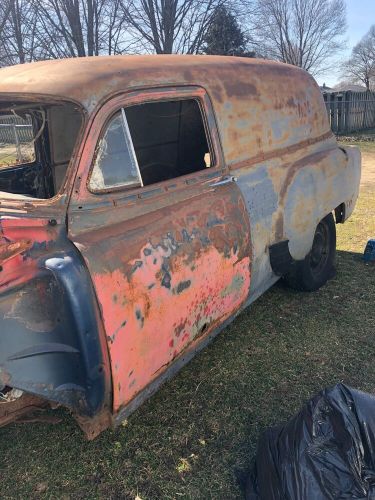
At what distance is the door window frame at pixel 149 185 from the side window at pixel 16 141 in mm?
1144

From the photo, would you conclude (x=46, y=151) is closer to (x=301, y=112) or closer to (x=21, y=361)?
(x=21, y=361)

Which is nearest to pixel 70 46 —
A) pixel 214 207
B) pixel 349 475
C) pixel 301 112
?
pixel 301 112

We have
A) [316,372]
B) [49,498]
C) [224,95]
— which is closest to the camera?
[49,498]

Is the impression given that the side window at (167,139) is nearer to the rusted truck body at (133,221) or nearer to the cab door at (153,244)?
the rusted truck body at (133,221)

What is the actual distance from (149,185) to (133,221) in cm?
27

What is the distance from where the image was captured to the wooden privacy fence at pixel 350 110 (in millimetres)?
16578

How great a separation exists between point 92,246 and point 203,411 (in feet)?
4.54

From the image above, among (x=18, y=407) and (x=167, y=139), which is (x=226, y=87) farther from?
(x=18, y=407)

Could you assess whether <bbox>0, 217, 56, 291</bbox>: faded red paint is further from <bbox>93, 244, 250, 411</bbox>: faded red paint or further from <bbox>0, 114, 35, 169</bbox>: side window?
<bbox>0, 114, 35, 169</bbox>: side window

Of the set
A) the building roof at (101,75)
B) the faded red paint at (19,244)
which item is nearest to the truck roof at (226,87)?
the building roof at (101,75)

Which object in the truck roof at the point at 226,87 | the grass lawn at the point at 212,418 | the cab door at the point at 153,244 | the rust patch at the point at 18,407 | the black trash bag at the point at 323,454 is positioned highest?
the truck roof at the point at 226,87

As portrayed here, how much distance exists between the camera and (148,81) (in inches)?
87.9

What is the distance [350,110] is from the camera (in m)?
17.4

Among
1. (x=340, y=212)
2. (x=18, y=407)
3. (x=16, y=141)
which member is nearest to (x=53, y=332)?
(x=18, y=407)
